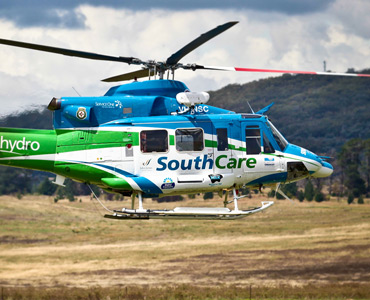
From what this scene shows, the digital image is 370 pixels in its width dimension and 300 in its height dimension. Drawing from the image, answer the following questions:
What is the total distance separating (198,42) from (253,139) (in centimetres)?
330

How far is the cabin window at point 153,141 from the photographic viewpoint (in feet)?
71.2

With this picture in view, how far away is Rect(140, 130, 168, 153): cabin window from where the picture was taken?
21703 mm

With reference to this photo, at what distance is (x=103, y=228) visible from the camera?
99.5 m

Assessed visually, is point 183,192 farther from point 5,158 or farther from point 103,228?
point 103,228

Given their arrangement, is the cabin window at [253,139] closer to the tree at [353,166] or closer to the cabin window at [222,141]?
the cabin window at [222,141]

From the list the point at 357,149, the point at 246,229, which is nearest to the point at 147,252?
the point at 246,229

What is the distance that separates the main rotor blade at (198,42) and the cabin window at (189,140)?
2266 mm

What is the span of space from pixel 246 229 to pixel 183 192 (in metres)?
74.8

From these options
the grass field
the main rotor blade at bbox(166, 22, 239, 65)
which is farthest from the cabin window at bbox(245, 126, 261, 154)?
the grass field

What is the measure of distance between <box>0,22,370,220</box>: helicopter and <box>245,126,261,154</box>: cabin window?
29mm

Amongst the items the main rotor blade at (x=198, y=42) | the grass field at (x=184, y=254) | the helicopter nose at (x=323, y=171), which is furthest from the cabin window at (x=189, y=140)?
the grass field at (x=184, y=254)

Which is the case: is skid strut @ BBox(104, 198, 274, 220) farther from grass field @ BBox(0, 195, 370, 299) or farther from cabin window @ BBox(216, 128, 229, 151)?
grass field @ BBox(0, 195, 370, 299)

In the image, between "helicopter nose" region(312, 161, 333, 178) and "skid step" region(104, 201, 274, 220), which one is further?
"helicopter nose" region(312, 161, 333, 178)

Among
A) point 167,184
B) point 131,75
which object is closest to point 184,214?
point 167,184
